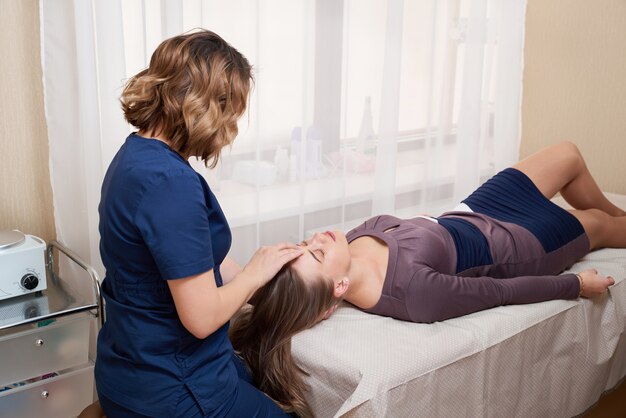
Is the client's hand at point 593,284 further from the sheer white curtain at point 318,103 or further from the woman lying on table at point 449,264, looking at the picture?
the sheer white curtain at point 318,103

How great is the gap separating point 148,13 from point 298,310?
982 mm

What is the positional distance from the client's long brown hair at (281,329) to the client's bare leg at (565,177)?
105 cm

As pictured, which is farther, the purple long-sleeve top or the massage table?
the purple long-sleeve top

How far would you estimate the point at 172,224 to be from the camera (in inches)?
47.1

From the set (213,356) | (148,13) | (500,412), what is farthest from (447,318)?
(148,13)

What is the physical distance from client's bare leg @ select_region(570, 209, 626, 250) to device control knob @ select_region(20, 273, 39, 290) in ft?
5.60

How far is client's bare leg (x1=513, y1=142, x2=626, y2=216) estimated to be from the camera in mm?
2410

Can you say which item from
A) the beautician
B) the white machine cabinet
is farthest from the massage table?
the white machine cabinet

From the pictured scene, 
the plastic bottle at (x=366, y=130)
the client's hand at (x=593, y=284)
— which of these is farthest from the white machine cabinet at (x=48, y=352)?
the client's hand at (x=593, y=284)

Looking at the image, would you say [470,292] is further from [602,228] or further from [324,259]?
[602,228]

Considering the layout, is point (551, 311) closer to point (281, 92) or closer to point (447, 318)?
point (447, 318)

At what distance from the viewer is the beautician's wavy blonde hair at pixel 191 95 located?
1268 mm

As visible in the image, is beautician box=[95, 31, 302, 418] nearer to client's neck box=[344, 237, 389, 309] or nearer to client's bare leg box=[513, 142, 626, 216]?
client's neck box=[344, 237, 389, 309]

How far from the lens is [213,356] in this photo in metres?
1.40
